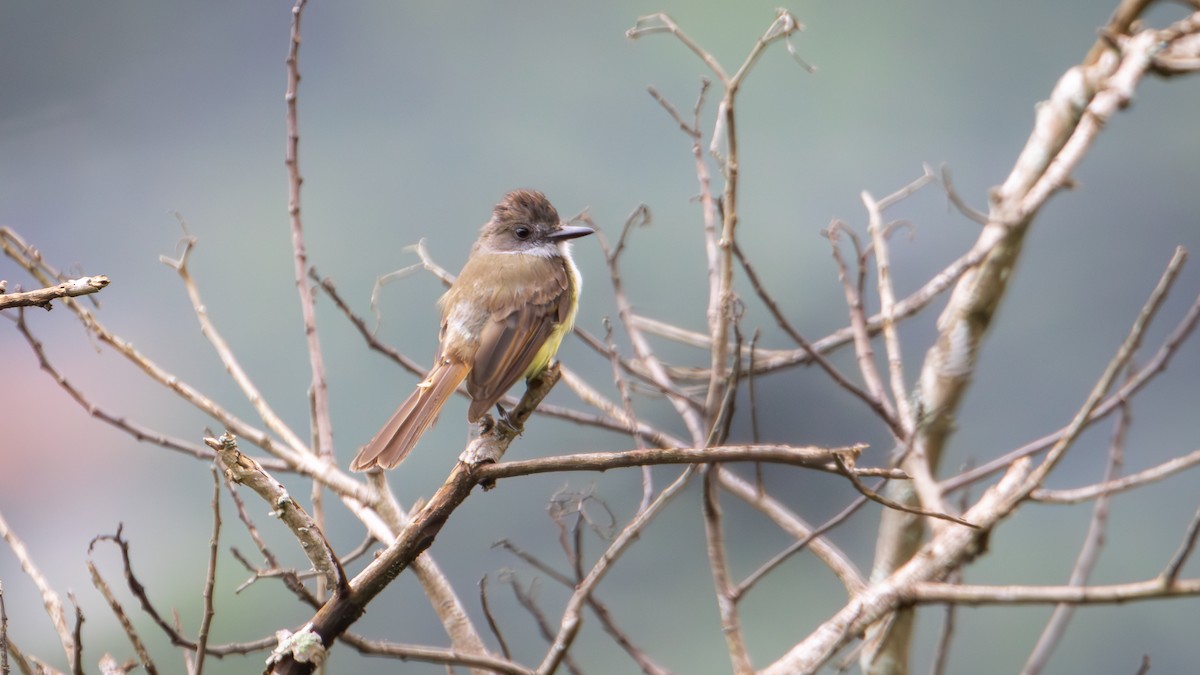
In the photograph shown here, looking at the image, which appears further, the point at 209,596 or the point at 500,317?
the point at 500,317

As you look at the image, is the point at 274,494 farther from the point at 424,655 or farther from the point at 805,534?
the point at 805,534

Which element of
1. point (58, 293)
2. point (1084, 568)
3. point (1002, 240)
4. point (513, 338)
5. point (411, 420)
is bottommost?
point (58, 293)

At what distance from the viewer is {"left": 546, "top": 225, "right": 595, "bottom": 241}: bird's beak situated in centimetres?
339

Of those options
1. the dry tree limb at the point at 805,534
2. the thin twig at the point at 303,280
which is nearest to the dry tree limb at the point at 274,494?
the thin twig at the point at 303,280

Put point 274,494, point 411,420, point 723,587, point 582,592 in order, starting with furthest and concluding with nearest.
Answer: point 723,587 → point 411,420 → point 582,592 → point 274,494

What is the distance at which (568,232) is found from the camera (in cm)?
346

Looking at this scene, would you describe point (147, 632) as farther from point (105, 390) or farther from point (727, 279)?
point (727, 279)

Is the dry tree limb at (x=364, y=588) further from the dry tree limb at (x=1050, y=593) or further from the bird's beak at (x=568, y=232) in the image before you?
the bird's beak at (x=568, y=232)

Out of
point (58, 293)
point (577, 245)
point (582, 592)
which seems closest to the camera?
point (58, 293)

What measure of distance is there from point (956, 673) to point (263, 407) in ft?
13.7

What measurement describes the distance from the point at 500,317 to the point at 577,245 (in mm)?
2269

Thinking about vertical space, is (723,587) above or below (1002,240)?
below

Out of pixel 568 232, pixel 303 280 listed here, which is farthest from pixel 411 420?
pixel 568 232

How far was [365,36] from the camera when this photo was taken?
19.0ft
